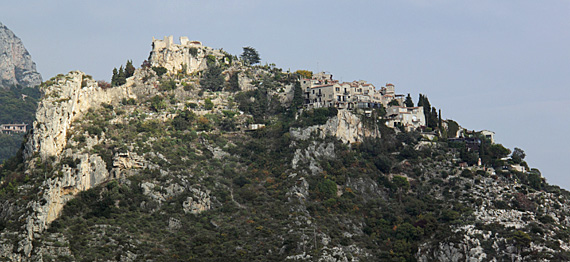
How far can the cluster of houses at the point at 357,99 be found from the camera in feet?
351

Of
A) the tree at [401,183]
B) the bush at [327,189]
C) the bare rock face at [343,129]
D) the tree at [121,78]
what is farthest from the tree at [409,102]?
the tree at [121,78]

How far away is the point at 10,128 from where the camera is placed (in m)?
160

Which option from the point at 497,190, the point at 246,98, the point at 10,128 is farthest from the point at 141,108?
the point at 10,128

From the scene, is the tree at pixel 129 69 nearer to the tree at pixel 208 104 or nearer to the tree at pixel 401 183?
the tree at pixel 208 104

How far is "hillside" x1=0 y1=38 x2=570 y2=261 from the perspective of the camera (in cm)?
7856

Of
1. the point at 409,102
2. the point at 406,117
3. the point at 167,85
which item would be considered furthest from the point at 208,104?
the point at 409,102

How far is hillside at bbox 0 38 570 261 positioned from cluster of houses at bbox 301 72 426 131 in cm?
132

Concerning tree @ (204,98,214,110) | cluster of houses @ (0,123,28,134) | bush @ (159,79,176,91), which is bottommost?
tree @ (204,98,214,110)

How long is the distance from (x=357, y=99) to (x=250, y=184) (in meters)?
24.9

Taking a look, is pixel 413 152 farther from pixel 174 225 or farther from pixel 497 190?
pixel 174 225

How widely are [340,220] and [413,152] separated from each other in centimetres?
1855

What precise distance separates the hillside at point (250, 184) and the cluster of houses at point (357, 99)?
4.35 feet

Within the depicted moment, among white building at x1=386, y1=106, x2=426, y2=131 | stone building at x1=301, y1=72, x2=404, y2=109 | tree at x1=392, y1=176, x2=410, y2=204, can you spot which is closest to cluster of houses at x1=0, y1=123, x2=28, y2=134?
stone building at x1=301, y1=72, x2=404, y2=109

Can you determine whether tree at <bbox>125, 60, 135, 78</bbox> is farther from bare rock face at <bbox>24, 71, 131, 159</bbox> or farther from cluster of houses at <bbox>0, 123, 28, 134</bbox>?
cluster of houses at <bbox>0, 123, 28, 134</bbox>
